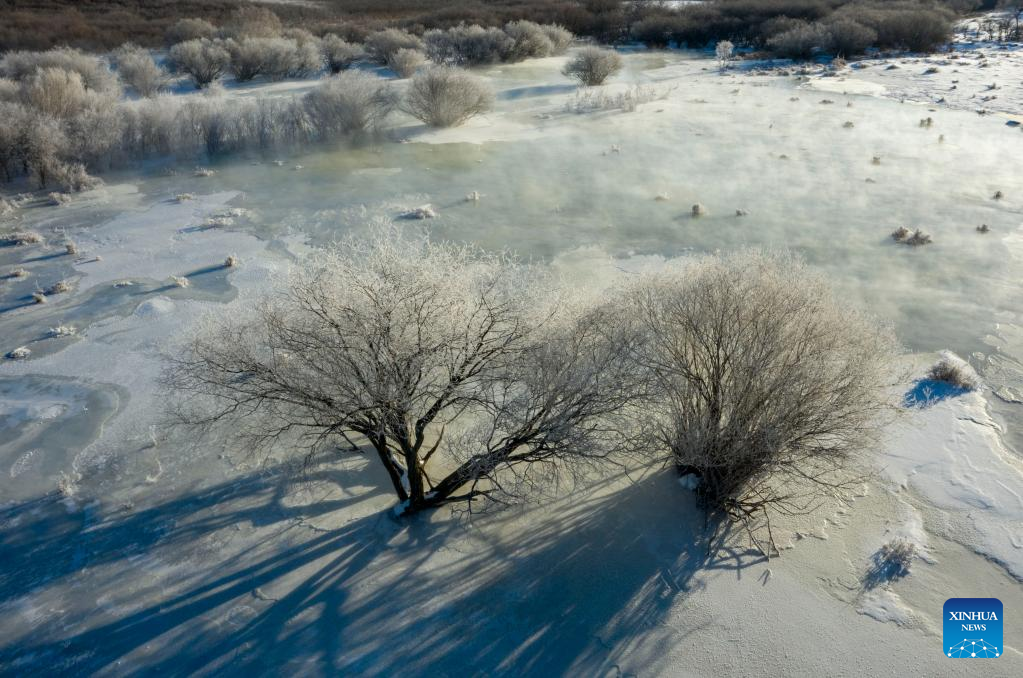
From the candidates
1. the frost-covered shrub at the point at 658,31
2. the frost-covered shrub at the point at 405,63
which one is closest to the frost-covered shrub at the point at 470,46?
the frost-covered shrub at the point at 405,63

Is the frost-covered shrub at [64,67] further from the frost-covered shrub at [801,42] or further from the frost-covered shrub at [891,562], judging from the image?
the frost-covered shrub at [801,42]

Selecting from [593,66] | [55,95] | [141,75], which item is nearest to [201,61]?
[141,75]

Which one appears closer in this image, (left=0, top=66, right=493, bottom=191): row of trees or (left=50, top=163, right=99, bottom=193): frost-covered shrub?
(left=50, top=163, right=99, bottom=193): frost-covered shrub

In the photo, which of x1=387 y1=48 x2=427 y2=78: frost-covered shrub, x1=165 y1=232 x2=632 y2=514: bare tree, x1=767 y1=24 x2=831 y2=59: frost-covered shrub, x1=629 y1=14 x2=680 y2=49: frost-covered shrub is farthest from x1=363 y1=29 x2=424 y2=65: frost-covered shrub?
x1=165 y1=232 x2=632 y2=514: bare tree

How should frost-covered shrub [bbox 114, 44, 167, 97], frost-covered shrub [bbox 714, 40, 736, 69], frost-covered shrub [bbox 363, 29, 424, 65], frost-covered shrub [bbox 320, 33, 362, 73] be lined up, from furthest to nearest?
frost-covered shrub [bbox 714, 40, 736, 69], frost-covered shrub [bbox 363, 29, 424, 65], frost-covered shrub [bbox 320, 33, 362, 73], frost-covered shrub [bbox 114, 44, 167, 97]

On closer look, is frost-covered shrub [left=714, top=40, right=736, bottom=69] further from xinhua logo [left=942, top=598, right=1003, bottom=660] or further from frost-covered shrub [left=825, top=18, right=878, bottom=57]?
xinhua logo [left=942, top=598, right=1003, bottom=660]

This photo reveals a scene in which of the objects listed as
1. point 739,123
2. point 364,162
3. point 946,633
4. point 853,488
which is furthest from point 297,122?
point 946,633

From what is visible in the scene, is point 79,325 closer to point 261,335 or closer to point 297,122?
point 261,335
